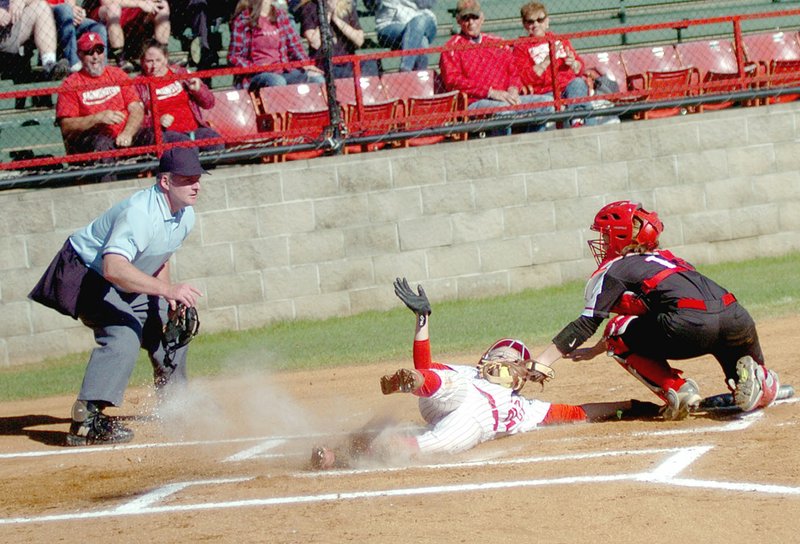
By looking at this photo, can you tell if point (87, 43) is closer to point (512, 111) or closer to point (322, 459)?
point (512, 111)

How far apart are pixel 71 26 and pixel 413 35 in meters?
4.03

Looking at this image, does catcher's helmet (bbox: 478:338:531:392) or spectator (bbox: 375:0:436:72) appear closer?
catcher's helmet (bbox: 478:338:531:392)

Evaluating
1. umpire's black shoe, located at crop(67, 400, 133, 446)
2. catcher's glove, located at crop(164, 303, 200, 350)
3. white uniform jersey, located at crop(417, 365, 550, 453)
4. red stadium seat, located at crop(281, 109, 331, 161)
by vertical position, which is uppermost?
red stadium seat, located at crop(281, 109, 331, 161)

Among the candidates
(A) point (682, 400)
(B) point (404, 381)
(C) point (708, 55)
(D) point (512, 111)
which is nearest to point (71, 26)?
(D) point (512, 111)

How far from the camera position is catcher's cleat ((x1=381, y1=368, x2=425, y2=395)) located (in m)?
5.73

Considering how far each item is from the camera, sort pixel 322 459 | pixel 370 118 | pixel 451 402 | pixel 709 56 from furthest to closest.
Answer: pixel 709 56, pixel 370 118, pixel 451 402, pixel 322 459

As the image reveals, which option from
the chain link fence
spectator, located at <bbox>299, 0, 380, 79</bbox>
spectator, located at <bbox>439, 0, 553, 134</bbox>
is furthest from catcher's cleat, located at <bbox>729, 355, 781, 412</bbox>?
spectator, located at <bbox>299, 0, 380, 79</bbox>

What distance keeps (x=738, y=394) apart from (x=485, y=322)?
446cm

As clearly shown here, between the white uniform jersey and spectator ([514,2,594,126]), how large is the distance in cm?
676

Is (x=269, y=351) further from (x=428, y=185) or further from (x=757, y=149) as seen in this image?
(x=757, y=149)

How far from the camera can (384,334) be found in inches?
414

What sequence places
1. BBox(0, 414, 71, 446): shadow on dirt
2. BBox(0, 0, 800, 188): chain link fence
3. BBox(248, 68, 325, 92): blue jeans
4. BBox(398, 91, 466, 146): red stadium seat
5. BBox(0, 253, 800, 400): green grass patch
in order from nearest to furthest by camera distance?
1. BBox(0, 414, 71, 446): shadow on dirt
2. BBox(0, 253, 800, 400): green grass patch
3. BBox(0, 0, 800, 188): chain link fence
4. BBox(398, 91, 466, 146): red stadium seat
5. BBox(248, 68, 325, 92): blue jeans

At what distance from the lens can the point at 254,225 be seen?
11.3 meters

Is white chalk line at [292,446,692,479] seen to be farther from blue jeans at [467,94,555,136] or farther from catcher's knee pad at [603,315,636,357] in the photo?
blue jeans at [467,94,555,136]
